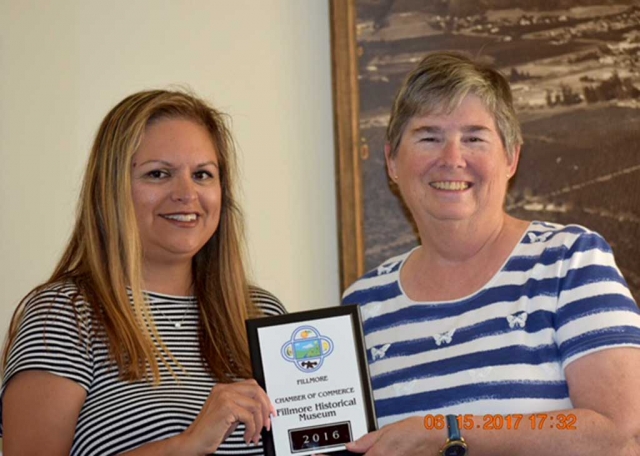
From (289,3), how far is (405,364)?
1.29 m

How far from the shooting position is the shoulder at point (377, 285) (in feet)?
7.27

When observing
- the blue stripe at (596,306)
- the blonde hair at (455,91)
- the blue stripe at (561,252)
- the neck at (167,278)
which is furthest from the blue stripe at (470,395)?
the neck at (167,278)

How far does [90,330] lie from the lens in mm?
2174

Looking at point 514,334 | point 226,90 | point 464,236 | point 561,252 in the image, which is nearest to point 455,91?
point 464,236

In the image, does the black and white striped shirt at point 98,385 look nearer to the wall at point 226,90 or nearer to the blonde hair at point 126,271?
the blonde hair at point 126,271

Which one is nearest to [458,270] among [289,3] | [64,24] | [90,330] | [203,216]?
[203,216]

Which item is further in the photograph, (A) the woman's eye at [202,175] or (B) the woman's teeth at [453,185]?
(A) the woman's eye at [202,175]

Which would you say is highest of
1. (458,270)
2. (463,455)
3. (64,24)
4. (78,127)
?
(64,24)

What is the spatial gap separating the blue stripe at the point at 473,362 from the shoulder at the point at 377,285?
0.22 meters

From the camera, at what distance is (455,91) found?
206cm

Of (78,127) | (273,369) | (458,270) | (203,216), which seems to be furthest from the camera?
(78,127)

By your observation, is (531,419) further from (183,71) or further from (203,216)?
(183,71)

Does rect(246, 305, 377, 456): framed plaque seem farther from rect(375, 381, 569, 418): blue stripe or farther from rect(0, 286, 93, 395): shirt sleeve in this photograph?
rect(0, 286, 93, 395): shirt sleeve
